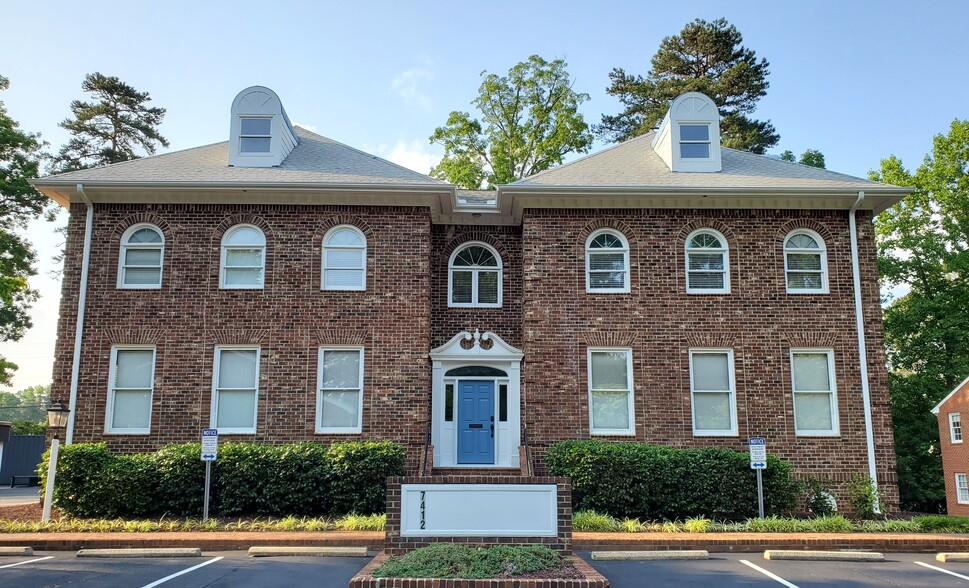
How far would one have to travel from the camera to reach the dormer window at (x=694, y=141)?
56.4 feet

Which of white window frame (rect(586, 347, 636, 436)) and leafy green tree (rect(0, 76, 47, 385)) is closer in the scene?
white window frame (rect(586, 347, 636, 436))

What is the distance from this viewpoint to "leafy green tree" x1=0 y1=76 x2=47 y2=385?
83.8ft

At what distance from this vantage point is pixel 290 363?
15.3 m

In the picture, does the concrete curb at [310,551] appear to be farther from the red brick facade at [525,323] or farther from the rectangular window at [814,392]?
→ the rectangular window at [814,392]

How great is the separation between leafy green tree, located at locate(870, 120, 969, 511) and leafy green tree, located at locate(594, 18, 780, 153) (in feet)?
19.3

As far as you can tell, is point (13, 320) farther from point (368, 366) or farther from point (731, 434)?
point (731, 434)

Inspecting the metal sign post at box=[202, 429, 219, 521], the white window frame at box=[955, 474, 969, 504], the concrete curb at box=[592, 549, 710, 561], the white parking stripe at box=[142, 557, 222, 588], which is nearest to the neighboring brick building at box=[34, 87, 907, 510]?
the metal sign post at box=[202, 429, 219, 521]

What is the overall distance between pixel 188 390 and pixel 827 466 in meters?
12.3

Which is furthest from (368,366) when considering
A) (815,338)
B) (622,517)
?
(815,338)

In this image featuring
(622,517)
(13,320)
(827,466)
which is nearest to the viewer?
(622,517)

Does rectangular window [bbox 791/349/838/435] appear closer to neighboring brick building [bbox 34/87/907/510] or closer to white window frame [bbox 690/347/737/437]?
neighboring brick building [bbox 34/87/907/510]

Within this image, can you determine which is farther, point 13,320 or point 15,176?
point 13,320

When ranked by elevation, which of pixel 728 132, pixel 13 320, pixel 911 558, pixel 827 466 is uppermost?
pixel 728 132

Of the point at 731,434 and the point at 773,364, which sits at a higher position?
the point at 773,364
